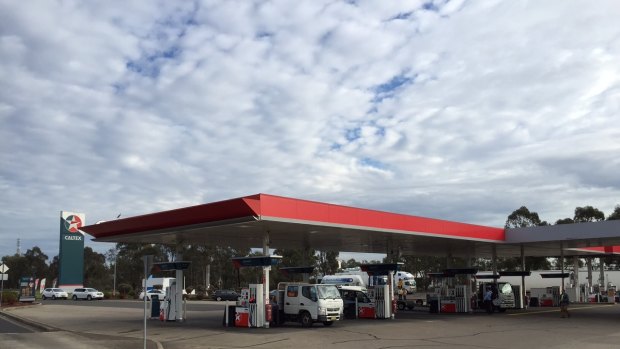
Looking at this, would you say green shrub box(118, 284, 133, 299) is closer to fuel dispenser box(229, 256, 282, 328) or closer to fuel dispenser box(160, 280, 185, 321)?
fuel dispenser box(160, 280, 185, 321)

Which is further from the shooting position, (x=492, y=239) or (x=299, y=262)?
(x=299, y=262)

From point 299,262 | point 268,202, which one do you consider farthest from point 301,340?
point 299,262

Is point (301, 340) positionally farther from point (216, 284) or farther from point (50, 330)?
point (216, 284)

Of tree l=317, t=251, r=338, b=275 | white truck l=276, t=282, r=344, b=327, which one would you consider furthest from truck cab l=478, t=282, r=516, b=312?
tree l=317, t=251, r=338, b=275

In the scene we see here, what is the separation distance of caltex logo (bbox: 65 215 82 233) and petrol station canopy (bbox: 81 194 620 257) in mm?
36618

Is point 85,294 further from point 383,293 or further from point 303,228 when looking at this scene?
point 303,228

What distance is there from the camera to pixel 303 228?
2503 cm

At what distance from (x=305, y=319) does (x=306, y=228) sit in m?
4.01

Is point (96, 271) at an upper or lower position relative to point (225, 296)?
upper

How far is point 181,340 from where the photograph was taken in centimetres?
1906

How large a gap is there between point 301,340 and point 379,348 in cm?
330

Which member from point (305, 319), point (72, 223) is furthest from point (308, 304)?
point (72, 223)

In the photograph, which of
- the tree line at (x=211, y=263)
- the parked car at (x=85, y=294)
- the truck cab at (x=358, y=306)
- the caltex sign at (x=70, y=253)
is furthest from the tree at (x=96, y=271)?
the truck cab at (x=358, y=306)

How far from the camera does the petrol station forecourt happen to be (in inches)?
842
